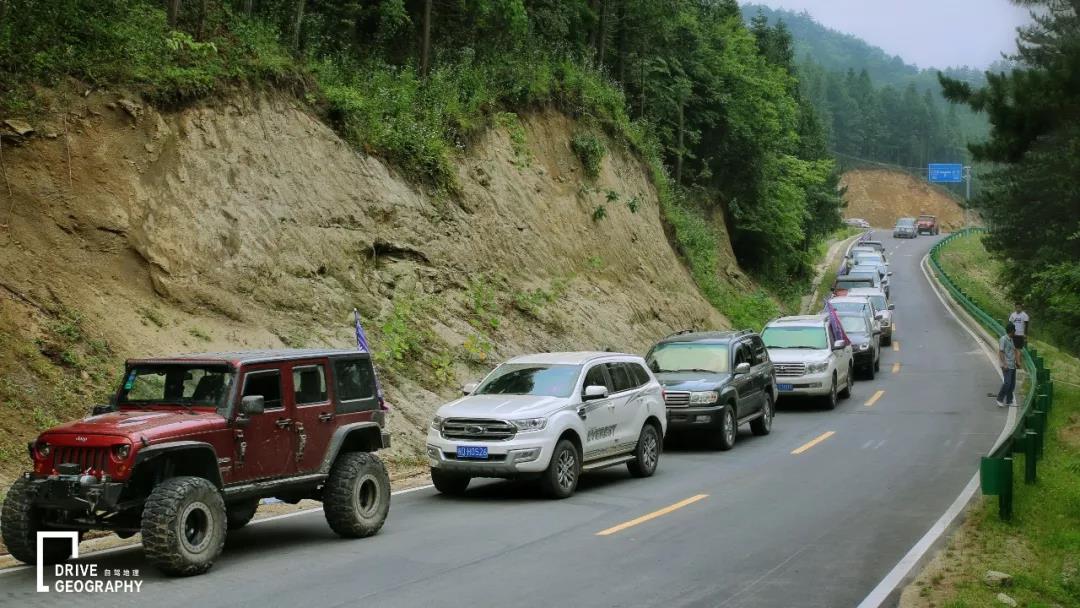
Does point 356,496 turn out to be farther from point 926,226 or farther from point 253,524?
point 926,226

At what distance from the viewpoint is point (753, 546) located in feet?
35.6

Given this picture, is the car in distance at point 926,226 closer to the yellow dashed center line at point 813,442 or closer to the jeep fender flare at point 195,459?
the yellow dashed center line at point 813,442

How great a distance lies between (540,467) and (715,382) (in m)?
6.30

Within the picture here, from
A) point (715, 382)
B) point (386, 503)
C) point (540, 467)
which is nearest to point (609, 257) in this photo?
point (715, 382)

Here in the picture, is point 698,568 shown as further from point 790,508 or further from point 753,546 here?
point 790,508

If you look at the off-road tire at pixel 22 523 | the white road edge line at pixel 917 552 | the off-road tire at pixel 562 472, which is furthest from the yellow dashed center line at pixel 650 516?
the off-road tire at pixel 22 523

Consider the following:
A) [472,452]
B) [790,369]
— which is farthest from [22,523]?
[790,369]

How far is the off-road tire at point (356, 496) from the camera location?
36.3ft

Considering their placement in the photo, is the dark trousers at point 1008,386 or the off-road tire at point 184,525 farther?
the dark trousers at point 1008,386

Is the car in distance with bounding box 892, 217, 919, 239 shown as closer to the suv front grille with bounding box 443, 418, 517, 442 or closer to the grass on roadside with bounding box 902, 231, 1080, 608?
the grass on roadside with bounding box 902, 231, 1080, 608

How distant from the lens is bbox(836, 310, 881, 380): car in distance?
30.8m

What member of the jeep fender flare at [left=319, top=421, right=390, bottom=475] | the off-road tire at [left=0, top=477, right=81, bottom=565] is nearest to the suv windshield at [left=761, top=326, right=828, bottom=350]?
the jeep fender flare at [left=319, top=421, right=390, bottom=475]

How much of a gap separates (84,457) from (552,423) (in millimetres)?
6093

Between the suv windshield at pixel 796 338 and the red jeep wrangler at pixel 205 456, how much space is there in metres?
15.7
